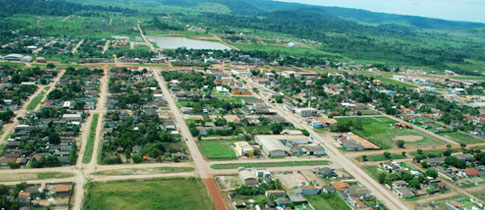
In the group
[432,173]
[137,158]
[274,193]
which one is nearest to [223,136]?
[137,158]

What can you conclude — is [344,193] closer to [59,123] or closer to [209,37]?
[59,123]

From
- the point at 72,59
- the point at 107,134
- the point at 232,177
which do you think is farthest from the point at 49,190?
the point at 72,59

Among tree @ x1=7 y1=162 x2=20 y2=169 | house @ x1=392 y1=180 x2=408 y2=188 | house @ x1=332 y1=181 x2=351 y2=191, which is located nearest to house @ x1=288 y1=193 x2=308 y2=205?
house @ x1=332 y1=181 x2=351 y2=191

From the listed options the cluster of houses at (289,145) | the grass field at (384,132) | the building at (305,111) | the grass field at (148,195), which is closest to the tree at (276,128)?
the cluster of houses at (289,145)

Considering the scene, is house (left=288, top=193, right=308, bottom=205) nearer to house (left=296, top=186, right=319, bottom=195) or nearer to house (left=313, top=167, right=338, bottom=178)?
house (left=296, top=186, right=319, bottom=195)

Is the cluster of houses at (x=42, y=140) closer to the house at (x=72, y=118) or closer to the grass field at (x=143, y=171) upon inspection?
the house at (x=72, y=118)

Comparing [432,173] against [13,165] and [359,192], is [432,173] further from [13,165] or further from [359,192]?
[13,165]
